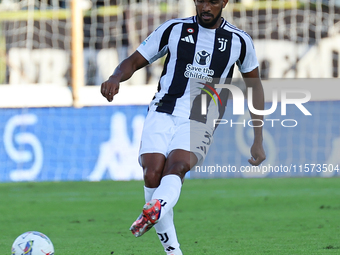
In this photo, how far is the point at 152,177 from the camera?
3811 mm

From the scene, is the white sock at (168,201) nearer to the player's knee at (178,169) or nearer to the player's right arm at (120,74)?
the player's knee at (178,169)

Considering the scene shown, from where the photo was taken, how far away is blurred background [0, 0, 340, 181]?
9539 millimetres

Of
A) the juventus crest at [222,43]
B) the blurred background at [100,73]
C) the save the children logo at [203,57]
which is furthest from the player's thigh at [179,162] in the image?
the blurred background at [100,73]

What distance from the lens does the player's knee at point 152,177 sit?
3.81m

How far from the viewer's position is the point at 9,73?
11.8 metres

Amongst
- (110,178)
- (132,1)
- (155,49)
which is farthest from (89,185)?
(155,49)

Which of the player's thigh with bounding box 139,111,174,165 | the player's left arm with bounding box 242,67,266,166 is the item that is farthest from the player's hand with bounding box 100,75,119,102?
the player's left arm with bounding box 242,67,266,166

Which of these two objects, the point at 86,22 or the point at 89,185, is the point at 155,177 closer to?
the point at 89,185

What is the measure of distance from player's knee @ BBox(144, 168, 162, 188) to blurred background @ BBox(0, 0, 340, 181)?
564 centimetres

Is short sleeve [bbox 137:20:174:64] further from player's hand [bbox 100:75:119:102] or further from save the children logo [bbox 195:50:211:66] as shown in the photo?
player's hand [bbox 100:75:119:102]

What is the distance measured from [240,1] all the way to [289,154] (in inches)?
123

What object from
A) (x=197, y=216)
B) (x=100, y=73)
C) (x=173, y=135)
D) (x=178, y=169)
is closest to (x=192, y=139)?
(x=173, y=135)

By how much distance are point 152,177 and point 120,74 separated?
70 cm

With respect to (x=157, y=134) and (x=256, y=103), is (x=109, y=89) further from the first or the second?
(x=256, y=103)
